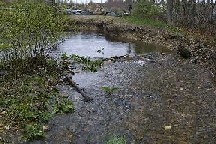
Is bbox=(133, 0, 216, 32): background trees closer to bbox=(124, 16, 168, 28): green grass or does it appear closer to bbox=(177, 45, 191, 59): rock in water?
bbox=(124, 16, 168, 28): green grass

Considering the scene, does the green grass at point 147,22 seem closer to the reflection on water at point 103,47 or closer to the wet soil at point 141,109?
the reflection on water at point 103,47

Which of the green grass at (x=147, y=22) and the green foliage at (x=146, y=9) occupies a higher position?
the green foliage at (x=146, y=9)

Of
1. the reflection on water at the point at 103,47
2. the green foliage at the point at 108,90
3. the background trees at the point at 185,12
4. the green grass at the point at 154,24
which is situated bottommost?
the reflection on water at the point at 103,47

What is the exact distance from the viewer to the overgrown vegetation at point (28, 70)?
10.3 m

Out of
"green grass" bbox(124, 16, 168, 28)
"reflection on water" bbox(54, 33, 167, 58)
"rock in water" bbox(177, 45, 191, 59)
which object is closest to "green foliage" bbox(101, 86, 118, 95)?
"reflection on water" bbox(54, 33, 167, 58)

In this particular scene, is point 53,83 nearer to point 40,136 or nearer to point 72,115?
point 72,115

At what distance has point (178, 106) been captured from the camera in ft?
40.0

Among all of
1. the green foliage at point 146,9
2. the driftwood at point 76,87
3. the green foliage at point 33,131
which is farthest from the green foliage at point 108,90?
the green foliage at point 146,9

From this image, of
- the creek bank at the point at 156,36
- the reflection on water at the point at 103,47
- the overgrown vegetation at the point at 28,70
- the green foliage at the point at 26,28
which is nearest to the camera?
the overgrown vegetation at the point at 28,70

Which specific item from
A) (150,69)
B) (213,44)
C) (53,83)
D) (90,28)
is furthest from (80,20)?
(53,83)

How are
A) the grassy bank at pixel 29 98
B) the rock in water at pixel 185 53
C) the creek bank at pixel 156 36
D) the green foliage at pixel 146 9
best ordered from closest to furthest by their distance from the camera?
the grassy bank at pixel 29 98, the creek bank at pixel 156 36, the rock in water at pixel 185 53, the green foliage at pixel 146 9

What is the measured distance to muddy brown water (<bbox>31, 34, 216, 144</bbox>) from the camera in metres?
9.73

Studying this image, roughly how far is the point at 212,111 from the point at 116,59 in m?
9.48

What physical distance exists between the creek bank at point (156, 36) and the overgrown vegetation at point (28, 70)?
7157 millimetres
